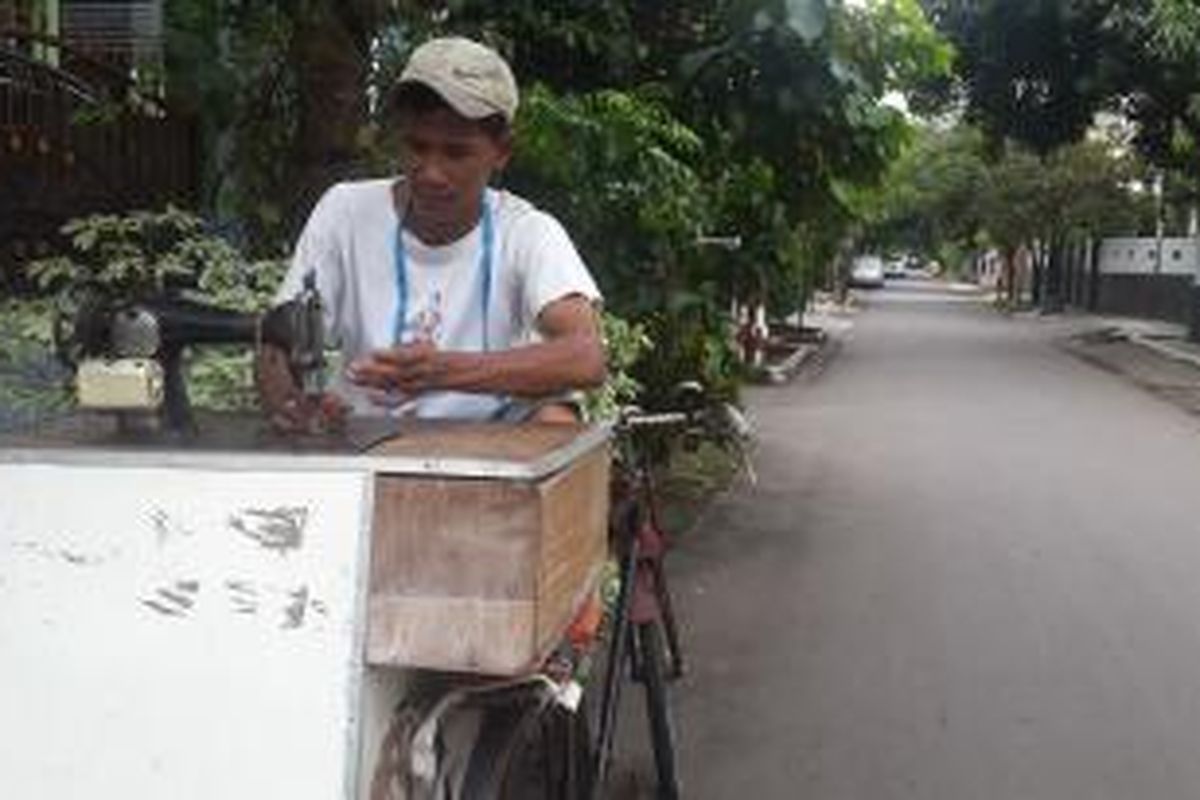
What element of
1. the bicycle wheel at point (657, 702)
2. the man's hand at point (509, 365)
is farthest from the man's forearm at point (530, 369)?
the bicycle wheel at point (657, 702)

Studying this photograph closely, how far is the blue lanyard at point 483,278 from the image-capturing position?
12.0 ft

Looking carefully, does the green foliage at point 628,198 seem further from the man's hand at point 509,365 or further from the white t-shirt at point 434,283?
the man's hand at point 509,365

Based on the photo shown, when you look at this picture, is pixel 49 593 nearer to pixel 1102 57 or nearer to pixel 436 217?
pixel 436 217

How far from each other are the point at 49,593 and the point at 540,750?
1026 mm

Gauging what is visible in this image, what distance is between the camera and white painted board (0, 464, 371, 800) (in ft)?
8.57

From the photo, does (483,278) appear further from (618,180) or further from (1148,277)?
(1148,277)

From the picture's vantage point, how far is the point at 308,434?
9.76 ft

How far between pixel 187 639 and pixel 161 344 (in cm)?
59

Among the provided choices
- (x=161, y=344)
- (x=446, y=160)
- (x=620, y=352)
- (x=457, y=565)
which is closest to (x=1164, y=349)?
(x=620, y=352)

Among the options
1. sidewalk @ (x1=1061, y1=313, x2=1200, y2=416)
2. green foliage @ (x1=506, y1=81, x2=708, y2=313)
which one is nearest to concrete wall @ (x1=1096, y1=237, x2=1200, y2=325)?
sidewalk @ (x1=1061, y1=313, x2=1200, y2=416)

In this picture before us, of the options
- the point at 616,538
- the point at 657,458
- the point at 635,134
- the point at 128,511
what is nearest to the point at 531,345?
the point at 128,511

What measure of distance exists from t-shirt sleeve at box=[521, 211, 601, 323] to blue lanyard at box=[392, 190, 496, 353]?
0.06m

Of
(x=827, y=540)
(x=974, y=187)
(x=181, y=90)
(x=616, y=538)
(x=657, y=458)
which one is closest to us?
(x=616, y=538)

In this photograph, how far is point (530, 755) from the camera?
3.34m
